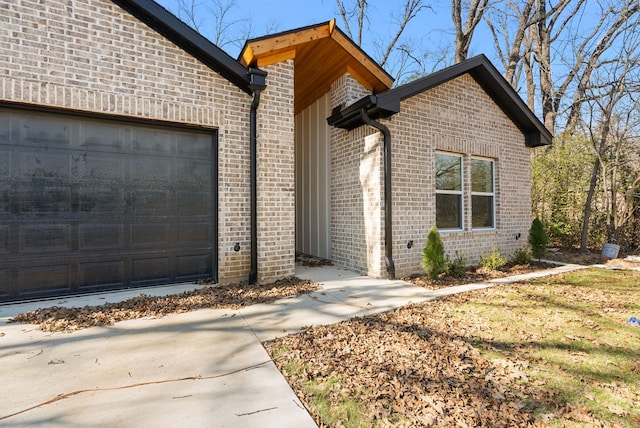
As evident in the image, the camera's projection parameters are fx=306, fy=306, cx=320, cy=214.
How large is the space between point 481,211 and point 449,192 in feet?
4.35

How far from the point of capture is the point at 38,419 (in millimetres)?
1983

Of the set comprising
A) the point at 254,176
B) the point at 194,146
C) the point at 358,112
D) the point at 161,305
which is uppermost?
the point at 358,112

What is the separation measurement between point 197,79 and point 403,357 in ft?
16.7

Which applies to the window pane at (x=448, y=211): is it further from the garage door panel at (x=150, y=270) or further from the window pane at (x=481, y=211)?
the garage door panel at (x=150, y=270)

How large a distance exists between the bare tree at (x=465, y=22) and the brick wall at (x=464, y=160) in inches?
369

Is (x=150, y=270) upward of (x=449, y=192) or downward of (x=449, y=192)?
downward

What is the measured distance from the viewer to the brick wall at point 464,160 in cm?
618

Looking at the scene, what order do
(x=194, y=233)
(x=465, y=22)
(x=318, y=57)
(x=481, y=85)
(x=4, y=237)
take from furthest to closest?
(x=465, y=22) → (x=481, y=85) → (x=318, y=57) → (x=194, y=233) → (x=4, y=237)

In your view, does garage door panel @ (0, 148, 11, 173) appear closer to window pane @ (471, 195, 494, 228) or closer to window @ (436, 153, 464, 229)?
window @ (436, 153, 464, 229)

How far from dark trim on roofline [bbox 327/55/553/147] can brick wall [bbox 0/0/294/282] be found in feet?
4.41

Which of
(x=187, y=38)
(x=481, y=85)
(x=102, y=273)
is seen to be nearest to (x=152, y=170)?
(x=102, y=273)

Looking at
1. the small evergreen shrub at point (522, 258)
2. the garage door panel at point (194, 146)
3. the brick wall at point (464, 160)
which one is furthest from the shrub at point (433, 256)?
the garage door panel at point (194, 146)

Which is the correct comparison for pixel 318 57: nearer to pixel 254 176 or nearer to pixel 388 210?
pixel 254 176

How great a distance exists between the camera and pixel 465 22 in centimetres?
1518
